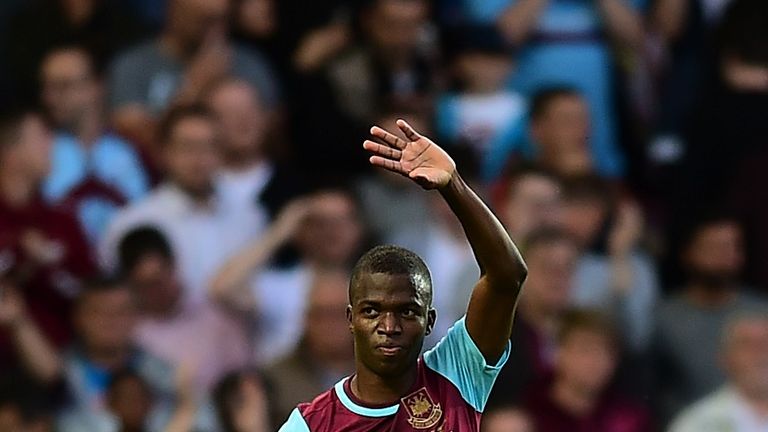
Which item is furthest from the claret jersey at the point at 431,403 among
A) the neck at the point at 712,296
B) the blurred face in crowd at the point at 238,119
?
the blurred face in crowd at the point at 238,119

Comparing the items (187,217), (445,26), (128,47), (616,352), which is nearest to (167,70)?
(128,47)

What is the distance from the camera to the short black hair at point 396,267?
15.3 ft

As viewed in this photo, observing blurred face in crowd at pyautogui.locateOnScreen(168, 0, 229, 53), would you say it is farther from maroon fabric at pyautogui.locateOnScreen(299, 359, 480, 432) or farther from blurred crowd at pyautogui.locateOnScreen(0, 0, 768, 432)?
maroon fabric at pyautogui.locateOnScreen(299, 359, 480, 432)

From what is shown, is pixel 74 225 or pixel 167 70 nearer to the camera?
pixel 74 225

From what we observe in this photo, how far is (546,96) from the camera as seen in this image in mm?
10000

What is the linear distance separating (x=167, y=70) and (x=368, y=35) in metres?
1.21

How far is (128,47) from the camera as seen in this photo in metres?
10.3

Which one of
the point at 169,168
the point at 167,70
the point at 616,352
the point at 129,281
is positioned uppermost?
→ the point at 167,70

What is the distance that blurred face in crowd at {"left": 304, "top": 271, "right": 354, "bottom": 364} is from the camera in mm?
9195

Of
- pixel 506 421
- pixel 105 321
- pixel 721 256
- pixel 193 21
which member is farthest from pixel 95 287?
pixel 721 256

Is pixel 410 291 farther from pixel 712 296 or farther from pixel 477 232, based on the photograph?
pixel 712 296

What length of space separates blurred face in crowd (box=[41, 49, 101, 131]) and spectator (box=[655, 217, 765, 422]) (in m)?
3.45

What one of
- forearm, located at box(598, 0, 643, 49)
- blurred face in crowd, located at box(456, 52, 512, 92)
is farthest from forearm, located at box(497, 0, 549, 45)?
forearm, located at box(598, 0, 643, 49)

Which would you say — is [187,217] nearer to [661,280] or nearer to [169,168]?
[169,168]
